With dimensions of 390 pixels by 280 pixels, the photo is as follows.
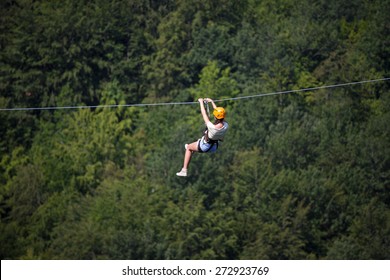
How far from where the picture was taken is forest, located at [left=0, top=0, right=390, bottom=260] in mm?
54250

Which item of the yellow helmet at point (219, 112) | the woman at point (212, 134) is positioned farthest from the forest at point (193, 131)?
the yellow helmet at point (219, 112)

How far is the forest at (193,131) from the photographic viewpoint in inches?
2136

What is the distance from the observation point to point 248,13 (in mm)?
73625

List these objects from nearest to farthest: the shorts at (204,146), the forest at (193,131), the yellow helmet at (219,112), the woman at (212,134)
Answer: the yellow helmet at (219,112) → the woman at (212,134) → the shorts at (204,146) → the forest at (193,131)

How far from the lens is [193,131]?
59.3 metres

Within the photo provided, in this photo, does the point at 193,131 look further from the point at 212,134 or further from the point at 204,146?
the point at 212,134

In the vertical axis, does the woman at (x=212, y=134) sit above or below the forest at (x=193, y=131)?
above

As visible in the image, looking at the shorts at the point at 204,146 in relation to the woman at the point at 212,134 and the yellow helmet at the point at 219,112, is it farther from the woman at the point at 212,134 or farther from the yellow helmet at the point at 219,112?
the yellow helmet at the point at 219,112

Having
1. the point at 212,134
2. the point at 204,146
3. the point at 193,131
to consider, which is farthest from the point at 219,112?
the point at 193,131

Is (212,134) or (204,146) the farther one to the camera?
(204,146)

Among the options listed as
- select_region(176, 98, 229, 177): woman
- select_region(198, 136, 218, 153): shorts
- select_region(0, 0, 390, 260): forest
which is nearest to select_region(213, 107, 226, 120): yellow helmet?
select_region(176, 98, 229, 177): woman

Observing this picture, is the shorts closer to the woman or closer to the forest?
the woman

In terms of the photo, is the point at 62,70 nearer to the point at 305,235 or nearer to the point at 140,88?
the point at 140,88

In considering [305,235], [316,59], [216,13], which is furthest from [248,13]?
[305,235]
